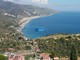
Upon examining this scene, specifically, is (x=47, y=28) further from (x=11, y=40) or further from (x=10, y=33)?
(x=11, y=40)

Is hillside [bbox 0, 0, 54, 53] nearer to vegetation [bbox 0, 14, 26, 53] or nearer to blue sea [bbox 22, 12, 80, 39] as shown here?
vegetation [bbox 0, 14, 26, 53]

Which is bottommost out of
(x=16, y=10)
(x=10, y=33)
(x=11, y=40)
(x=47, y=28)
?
(x=47, y=28)

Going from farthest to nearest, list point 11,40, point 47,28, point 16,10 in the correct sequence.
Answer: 1. point 16,10
2. point 47,28
3. point 11,40

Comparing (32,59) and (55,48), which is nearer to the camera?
(32,59)

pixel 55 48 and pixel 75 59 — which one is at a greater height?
pixel 75 59

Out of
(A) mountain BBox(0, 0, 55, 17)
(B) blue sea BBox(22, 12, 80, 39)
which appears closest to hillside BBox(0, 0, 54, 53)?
(A) mountain BBox(0, 0, 55, 17)

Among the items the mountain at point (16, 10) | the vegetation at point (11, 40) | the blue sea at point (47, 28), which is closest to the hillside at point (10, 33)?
the vegetation at point (11, 40)

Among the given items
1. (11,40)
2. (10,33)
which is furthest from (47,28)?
(11,40)

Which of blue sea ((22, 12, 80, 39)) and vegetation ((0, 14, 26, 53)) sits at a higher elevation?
vegetation ((0, 14, 26, 53))

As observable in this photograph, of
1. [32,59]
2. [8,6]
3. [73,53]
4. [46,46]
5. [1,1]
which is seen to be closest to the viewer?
[73,53]

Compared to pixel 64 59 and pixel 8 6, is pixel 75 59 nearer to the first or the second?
pixel 64 59

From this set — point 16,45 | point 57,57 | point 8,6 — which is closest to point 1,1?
point 8,6
